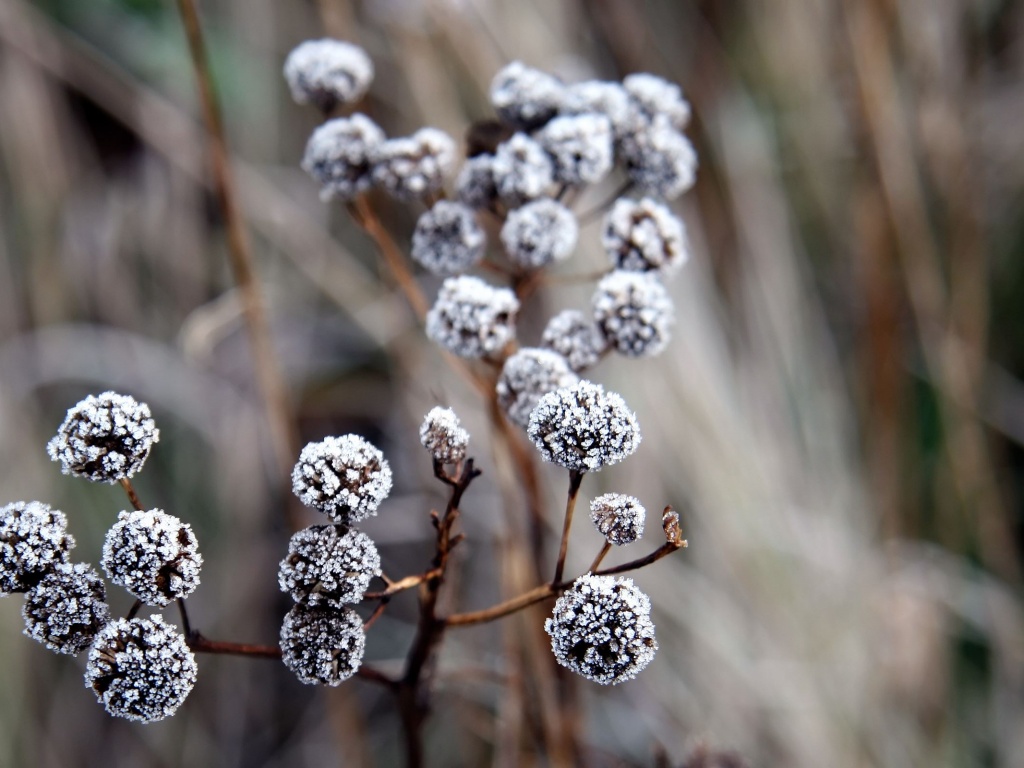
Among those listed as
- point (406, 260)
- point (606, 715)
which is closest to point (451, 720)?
point (606, 715)

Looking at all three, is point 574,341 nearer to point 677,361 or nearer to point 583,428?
point 583,428

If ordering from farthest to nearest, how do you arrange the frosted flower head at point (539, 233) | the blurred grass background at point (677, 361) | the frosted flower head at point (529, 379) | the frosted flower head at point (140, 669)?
the blurred grass background at point (677, 361), the frosted flower head at point (539, 233), the frosted flower head at point (529, 379), the frosted flower head at point (140, 669)

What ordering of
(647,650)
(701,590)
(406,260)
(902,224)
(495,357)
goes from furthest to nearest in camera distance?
(406,260)
(701,590)
(902,224)
(495,357)
(647,650)

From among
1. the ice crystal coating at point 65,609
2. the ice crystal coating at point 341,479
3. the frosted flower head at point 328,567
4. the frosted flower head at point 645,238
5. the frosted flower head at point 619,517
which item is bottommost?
the ice crystal coating at point 65,609

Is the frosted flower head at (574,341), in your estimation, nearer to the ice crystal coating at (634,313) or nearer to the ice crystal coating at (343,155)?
the ice crystal coating at (634,313)

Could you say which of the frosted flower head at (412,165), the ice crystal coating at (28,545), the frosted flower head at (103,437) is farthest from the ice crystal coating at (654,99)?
the ice crystal coating at (28,545)

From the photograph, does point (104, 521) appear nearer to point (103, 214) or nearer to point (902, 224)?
point (103, 214)
